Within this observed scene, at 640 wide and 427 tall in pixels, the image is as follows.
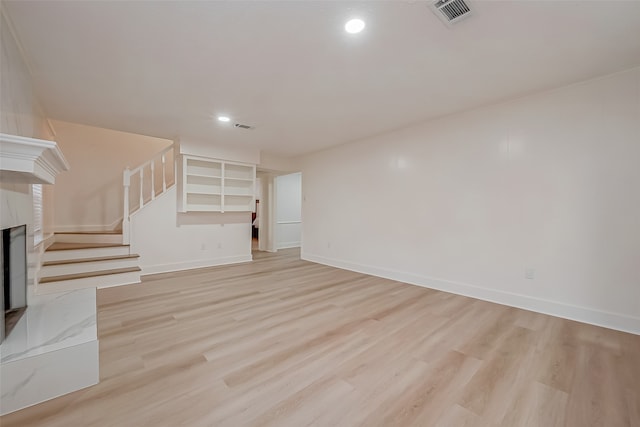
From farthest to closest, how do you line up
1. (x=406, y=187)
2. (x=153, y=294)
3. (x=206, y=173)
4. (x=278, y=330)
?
(x=206, y=173) < (x=406, y=187) < (x=153, y=294) < (x=278, y=330)

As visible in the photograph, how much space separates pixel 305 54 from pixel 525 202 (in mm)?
2901

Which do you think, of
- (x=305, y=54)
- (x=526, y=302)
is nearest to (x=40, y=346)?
(x=305, y=54)

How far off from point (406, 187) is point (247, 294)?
287cm

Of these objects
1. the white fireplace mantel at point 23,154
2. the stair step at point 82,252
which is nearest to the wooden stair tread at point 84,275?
the stair step at point 82,252

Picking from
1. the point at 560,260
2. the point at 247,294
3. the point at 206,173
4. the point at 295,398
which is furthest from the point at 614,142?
the point at 206,173

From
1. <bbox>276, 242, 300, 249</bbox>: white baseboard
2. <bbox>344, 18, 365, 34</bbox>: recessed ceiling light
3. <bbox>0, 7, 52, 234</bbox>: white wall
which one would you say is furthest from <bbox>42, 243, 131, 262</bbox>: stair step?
<bbox>344, 18, 365, 34</bbox>: recessed ceiling light

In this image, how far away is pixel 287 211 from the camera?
7430mm

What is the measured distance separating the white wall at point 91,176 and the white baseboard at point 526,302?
5.40 metres

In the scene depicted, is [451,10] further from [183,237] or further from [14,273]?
[183,237]

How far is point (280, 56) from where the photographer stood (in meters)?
2.19

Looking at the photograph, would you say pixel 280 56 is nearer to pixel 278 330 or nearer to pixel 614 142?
pixel 278 330

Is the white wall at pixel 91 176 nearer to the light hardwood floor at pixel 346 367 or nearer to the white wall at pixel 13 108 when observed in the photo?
the light hardwood floor at pixel 346 367

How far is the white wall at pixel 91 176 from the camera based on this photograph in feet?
15.7

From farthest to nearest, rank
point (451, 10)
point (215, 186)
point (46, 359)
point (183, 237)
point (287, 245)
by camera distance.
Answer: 1. point (287, 245)
2. point (215, 186)
3. point (183, 237)
4. point (451, 10)
5. point (46, 359)
